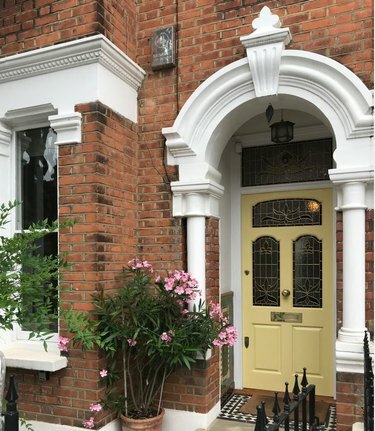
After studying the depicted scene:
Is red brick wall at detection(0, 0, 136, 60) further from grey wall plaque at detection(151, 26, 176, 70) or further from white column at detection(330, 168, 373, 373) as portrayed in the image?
white column at detection(330, 168, 373, 373)

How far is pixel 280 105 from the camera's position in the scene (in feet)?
12.9

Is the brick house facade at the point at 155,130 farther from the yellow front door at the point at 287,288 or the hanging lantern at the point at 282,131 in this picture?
the yellow front door at the point at 287,288

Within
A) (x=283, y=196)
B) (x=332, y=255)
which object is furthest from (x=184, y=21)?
(x=332, y=255)

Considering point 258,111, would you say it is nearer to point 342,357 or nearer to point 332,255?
point 332,255

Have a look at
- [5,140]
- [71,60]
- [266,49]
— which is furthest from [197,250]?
[5,140]

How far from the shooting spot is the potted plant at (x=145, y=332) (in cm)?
346

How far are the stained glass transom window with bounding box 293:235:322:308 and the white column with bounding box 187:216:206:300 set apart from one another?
128 centimetres

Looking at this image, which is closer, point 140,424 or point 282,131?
point 140,424

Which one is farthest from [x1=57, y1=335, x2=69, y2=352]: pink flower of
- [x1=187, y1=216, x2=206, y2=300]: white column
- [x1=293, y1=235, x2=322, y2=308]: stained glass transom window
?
[x1=293, y1=235, x2=322, y2=308]: stained glass transom window

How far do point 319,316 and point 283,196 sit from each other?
4.32 ft

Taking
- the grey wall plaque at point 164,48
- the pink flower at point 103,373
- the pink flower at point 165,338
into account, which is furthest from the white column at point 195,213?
the grey wall plaque at point 164,48

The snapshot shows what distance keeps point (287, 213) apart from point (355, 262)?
4.70ft

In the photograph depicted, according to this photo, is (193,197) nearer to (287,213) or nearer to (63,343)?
(287,213)

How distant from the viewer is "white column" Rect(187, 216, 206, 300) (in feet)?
12.7
